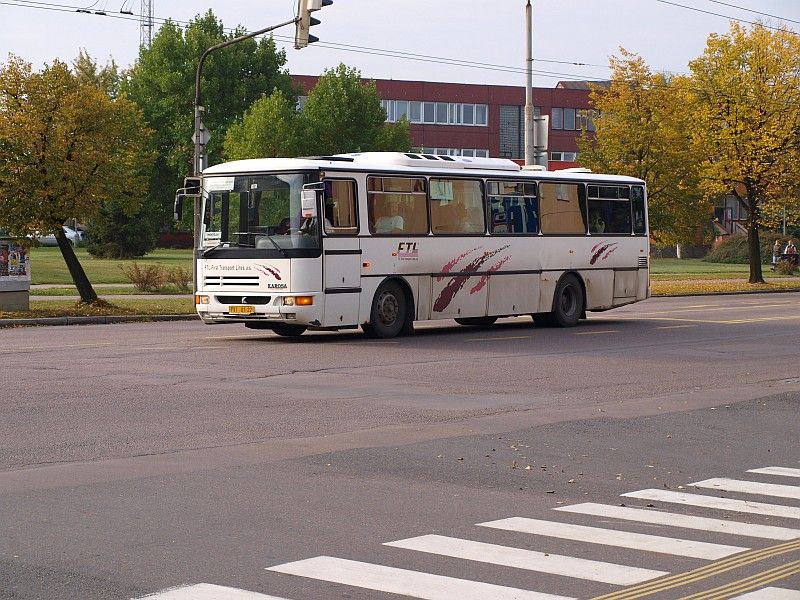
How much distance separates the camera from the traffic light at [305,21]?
84.9 feet

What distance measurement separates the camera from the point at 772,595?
6539 mm

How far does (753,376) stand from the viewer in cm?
1811

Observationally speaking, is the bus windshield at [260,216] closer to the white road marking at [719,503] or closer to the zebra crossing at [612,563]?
the white road marking at [719,503]

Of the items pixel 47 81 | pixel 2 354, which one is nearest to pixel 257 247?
pixel 2 354

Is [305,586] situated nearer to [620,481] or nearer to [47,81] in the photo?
[620,481]

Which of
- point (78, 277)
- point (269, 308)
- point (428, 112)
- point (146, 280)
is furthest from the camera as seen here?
point (428, 112)

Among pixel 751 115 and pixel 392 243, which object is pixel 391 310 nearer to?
pixel 392 243

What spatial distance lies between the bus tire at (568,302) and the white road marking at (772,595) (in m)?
21.4

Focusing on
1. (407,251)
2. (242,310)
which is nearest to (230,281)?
(242,310)

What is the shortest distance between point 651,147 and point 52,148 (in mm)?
25030

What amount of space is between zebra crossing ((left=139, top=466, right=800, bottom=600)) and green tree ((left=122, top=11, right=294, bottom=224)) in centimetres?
7144

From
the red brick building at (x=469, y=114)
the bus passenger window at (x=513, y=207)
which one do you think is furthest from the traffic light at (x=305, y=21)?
the red brick building at (x=469, y=114)

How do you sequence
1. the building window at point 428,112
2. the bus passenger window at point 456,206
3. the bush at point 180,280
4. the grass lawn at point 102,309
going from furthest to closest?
the building window at point 428,112 → the bush at point 180,280 → the grass lawn at point 102,309 → the bus passenger window at point 456,206

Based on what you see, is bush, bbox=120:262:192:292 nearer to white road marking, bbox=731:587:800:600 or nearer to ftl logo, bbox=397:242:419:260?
ftl logo, bbox=397:242:419:260
